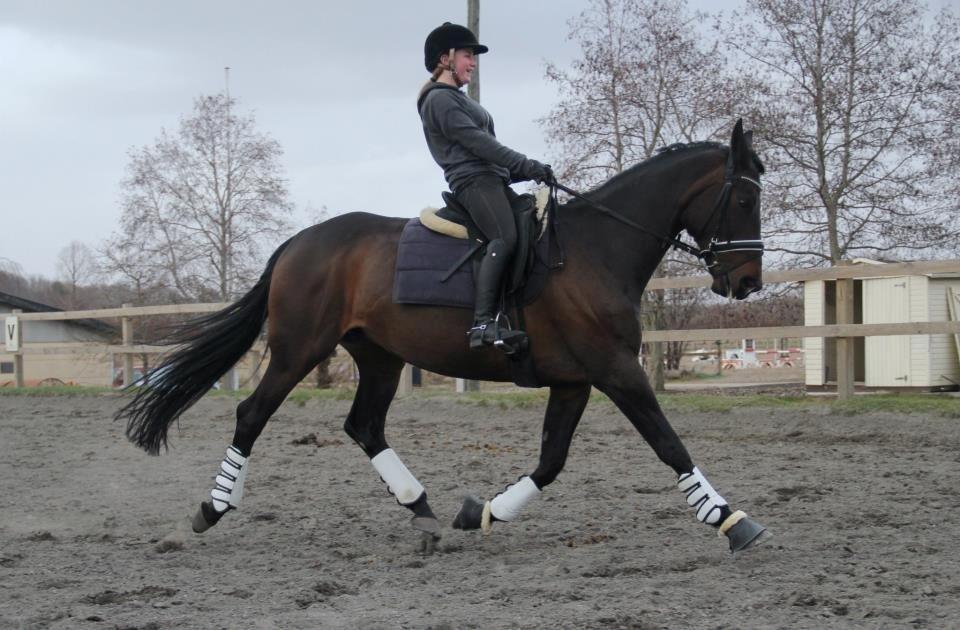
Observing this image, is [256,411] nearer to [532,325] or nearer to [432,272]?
[432,272]

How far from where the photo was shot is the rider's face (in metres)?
5.75

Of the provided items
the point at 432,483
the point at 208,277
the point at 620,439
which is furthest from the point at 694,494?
the point at 208,277

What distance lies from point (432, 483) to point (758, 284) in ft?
11.0

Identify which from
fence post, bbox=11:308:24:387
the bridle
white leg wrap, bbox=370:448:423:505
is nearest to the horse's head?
the bridle

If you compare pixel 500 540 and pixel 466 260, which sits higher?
pixel 466 260

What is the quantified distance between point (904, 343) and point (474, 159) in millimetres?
15842

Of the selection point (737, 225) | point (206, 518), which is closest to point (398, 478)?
point (206, 518)

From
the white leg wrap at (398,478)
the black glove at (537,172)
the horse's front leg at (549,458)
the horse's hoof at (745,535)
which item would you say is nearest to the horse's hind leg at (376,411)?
the white leg wrap at (398,478)

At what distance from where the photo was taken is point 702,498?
16.1ft

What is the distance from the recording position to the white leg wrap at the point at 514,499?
5406mm

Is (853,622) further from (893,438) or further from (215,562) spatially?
(893,438)

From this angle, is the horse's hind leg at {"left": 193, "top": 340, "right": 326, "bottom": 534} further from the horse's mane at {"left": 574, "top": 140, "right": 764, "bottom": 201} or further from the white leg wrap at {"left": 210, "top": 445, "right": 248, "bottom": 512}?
the horse's mane at {"left": 574, "top": 140, "right": 764, "bottom": 201}

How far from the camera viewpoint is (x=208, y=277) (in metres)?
32.0

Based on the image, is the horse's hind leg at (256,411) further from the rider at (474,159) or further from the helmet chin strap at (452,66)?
the helmet chin strap at (452,66)
